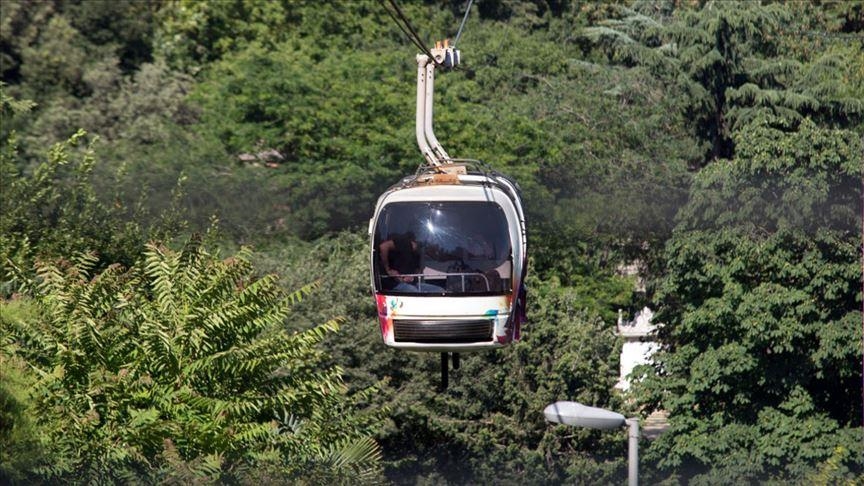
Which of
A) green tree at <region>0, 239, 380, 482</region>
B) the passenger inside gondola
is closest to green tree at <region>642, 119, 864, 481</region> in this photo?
green tree at <region>0, 239, 380, 482</region>

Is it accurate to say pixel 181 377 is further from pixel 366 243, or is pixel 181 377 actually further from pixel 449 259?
pixel 366 243

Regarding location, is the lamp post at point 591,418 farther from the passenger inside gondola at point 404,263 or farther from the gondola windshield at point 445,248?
the passenger inside gondola at point 404,263

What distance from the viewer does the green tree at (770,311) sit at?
22.0 m

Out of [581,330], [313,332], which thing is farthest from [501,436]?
[313,332]

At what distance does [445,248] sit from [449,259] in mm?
140

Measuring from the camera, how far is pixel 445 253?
1445 cm

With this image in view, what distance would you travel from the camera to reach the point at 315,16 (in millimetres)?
40156

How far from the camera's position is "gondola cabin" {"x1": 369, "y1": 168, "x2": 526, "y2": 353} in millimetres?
14344

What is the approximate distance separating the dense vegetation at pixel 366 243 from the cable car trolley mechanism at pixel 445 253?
137cm

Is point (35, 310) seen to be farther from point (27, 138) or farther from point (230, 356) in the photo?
point (27, 138)

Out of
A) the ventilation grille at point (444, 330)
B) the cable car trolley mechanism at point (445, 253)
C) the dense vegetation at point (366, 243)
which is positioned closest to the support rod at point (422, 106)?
the cable car trolley mechanism at point (445, 253)

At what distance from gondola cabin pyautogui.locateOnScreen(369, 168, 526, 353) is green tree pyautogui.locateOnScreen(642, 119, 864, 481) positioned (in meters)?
8.69

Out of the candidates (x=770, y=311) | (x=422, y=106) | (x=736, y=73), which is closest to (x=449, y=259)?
(x=422, y=106)

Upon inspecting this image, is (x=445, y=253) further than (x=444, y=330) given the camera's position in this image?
No
